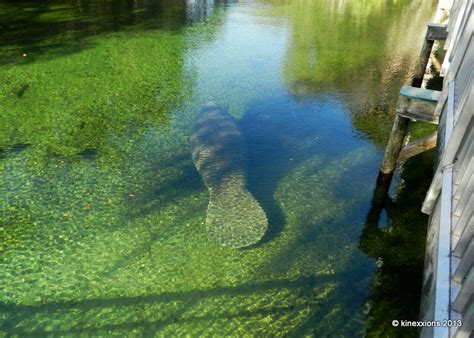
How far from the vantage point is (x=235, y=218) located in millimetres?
6555

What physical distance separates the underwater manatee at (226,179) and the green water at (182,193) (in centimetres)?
19

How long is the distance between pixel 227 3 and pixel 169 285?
20.0 meters

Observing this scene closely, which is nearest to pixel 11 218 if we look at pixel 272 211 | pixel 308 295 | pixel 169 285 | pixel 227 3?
pixel 169 285

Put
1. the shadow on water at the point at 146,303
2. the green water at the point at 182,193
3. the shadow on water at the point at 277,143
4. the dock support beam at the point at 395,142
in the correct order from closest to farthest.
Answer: the shadow on water at the point at 146,303, the green water at the point at 182,193, the dock support beam at the point at 395,142, the shadow on water at the point at 277,143

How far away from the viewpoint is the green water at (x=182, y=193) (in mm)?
5238

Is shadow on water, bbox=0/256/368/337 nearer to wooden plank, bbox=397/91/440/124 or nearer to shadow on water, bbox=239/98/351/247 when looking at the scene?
shadow on water, bbox=239/98/351/247

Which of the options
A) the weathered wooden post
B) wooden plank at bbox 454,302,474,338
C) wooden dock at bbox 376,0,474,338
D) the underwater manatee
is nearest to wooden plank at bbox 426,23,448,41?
the weathered wooden post

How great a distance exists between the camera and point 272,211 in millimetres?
6965

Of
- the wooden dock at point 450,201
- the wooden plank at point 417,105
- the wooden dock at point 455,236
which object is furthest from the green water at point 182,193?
the wooden plank at point 417,105

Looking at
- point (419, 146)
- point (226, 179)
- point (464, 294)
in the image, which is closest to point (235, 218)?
point (226, 179)

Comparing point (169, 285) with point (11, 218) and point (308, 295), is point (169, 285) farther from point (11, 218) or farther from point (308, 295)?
point (11, 218)

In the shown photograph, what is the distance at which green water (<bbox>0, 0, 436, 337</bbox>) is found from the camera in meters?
5.24

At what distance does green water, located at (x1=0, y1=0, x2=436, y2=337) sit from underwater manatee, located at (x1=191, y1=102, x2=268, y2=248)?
19 cm

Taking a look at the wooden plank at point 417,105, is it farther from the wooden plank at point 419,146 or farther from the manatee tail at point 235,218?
the manatee tail at point 235,218
